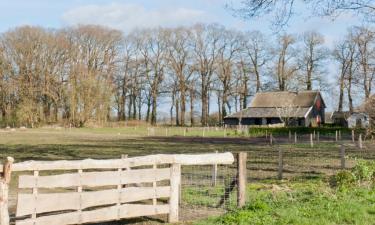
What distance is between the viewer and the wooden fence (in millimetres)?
7520

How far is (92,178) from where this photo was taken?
827cm

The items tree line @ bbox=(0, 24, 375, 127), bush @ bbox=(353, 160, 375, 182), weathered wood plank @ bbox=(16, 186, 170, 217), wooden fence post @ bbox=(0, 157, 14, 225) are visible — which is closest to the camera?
wooden fence post @ bbox=(0, 157, 14, 225)

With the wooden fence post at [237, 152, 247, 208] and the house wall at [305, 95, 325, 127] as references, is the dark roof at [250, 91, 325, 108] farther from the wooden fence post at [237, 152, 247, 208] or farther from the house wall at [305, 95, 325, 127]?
the wooden fence post at [237, 152, 247, 208]

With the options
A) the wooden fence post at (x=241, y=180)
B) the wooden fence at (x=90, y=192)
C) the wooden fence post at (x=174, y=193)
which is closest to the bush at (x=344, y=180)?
the wooden fence post at (x=241, y=180)

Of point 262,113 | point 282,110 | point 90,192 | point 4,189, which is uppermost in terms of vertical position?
point 282,110

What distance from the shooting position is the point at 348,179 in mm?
11664

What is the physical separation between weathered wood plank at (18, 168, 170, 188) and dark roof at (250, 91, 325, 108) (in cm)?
6910

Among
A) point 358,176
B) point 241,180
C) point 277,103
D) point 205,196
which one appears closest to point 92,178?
point 241,180

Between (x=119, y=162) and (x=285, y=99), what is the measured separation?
72422mm

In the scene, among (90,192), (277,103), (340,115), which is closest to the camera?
(90,192)

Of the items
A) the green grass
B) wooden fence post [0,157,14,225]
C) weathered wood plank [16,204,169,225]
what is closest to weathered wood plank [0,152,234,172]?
wooden fence post [0,157,14,225]

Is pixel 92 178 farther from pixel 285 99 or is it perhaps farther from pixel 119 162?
pixel 285 99

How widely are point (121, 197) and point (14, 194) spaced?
16.2ft

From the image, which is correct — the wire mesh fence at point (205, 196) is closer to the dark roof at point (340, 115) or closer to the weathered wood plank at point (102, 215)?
the weathered wood plank at point (102, 215)
